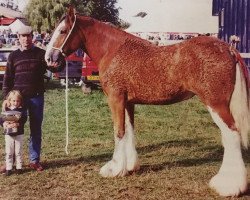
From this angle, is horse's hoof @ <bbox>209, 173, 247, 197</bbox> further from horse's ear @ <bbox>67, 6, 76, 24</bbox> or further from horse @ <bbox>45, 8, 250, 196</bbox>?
horse's ear @ <bbox>67, 6, 76, 24</bbox>

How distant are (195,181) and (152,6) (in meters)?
47.7

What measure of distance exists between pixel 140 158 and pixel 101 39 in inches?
94.0

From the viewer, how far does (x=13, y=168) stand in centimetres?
736

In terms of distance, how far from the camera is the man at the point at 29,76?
7051 mm

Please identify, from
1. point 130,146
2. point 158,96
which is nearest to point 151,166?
point 130,146

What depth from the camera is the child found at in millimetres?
6918

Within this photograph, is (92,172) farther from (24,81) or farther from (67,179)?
(24,81)

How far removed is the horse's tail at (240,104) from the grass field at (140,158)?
0.98 m

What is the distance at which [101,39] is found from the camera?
6.89 meters

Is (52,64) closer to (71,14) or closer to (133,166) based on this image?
(71,14)

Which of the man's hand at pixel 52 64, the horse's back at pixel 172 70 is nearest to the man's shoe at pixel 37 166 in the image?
the man's hand at pixel 52 64

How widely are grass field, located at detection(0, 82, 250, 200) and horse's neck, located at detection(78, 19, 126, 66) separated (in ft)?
6.11

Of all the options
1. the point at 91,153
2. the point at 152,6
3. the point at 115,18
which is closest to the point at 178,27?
the point at 152,6

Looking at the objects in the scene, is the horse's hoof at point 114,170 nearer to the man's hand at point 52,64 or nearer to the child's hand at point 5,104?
the man's hand at point 52,64
